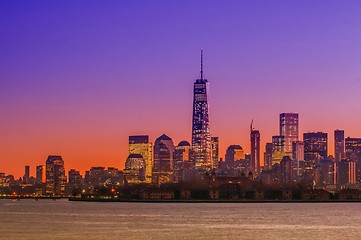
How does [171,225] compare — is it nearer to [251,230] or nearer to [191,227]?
[191,227]

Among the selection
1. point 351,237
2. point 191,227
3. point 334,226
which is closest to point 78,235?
point 191,227

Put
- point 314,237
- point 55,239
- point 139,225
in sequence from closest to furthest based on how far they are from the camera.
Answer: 1. point 55,239
2. point 314,237
3. point 139,225

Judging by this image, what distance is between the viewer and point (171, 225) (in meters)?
105

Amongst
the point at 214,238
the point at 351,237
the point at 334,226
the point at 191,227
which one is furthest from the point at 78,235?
the point at 334,226

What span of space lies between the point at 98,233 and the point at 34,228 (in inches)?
476

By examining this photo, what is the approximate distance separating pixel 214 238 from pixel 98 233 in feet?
41.2

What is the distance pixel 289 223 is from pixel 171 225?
55.5ft

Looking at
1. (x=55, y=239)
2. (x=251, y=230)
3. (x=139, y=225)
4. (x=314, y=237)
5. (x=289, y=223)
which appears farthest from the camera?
(x=289, y=223)

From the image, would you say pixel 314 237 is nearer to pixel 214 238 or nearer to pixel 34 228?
pixel 214 238

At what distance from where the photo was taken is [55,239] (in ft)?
263

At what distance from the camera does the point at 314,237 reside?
85.9 metres

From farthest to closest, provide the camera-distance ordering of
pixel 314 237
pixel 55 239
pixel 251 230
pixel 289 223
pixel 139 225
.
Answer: pixel 289 223
pixel 139 225
pixel 251 230
pixel 314 237
pixel 55 239

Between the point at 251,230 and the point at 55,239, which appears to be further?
the point at 251,230

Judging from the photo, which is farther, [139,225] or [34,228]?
[139,225]
